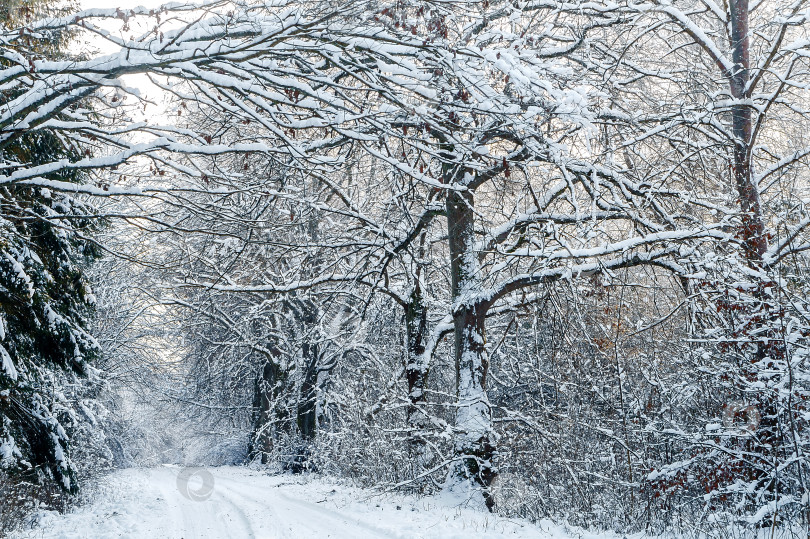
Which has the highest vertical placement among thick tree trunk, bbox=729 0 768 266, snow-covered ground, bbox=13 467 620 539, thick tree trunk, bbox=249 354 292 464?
thick tree trunk, bbox=729 0 768 266

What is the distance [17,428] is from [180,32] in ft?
28.7

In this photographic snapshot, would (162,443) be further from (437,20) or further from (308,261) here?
(437,20)

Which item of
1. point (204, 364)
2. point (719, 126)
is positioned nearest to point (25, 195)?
point (719, 126)

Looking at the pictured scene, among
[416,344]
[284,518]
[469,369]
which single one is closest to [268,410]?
[416,344]

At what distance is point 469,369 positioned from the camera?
970cm

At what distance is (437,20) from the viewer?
539cm

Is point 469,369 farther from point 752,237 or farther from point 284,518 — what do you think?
point 752,237

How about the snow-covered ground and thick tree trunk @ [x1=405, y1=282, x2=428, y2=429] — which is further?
thick tree trunk @ [x1=405, y1=282, x2=428, y2=429]

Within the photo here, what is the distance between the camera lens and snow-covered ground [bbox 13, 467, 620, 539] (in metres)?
7.37

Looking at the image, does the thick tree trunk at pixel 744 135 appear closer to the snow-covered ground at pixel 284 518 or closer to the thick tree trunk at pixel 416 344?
the snow-covered ground at pixel 284 518

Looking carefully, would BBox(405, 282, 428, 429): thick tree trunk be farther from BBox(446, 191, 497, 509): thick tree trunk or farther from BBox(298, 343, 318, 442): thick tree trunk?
BBox(298, 343, 318, 442): thick tree trunk

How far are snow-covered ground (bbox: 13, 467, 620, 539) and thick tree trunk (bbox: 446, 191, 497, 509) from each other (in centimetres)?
74

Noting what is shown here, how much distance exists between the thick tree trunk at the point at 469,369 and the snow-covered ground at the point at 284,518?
736mm

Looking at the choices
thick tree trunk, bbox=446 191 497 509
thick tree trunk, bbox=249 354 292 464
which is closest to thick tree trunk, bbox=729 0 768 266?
thick tree trunk, bbox=446 191 497 509
